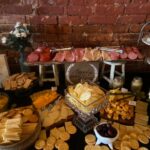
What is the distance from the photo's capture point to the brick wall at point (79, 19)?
1.32 metres

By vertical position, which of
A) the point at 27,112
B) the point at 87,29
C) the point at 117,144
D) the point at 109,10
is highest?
the point at 109,10

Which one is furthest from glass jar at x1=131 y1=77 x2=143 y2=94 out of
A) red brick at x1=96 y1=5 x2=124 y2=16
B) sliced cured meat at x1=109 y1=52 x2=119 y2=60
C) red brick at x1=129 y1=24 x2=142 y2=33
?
red brick at x1=96 y1=5 x2=124 y2=16

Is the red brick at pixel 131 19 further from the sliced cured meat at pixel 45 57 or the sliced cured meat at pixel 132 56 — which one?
the sliced cured meat at pixel 45 57

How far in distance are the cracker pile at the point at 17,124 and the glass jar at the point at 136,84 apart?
604 millimetres

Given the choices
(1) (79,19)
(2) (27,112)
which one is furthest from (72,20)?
(2) (27,112)

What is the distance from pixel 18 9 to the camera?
4.35 feet

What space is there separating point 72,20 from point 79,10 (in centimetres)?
7

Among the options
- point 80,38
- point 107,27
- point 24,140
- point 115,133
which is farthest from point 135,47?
point 24,140

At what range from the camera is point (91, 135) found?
3.75 ft

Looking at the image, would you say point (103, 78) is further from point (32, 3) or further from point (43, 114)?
point (32, 3)

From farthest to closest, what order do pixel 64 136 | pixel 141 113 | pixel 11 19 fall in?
pixel 11 19 → pixel 141 113 → pixel 64 136

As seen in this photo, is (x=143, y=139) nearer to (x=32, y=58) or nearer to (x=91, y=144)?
(x=91, y=144)

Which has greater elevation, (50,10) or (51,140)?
(50,10)

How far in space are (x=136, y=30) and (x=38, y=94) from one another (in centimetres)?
70
